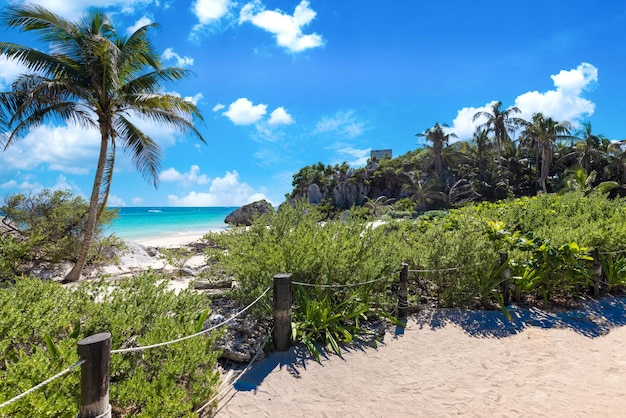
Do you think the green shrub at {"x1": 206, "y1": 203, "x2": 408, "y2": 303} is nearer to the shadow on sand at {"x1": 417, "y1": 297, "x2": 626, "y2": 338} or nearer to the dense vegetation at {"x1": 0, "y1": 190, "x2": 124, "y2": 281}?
the shadow on sand at {"x1": 417, "y1": 297, "x2": 626, "y2": 338}

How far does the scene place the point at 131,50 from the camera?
978 cm

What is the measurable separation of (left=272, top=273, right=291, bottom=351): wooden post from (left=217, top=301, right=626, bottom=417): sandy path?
16cm

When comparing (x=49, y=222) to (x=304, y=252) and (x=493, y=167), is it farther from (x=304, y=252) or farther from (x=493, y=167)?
(x=493, y=167)

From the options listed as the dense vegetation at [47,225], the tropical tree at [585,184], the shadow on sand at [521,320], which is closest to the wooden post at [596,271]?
the shadow on sand at [521,320]

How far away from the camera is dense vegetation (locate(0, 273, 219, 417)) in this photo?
2.15 meters

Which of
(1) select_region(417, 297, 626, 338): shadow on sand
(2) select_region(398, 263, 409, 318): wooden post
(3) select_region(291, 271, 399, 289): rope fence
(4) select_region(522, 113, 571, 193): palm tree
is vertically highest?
(4) select_region(522, 113, 571, 193): palm tree

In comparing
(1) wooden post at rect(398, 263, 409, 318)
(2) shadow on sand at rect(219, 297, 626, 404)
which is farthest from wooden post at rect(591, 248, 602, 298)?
(1) wooden post at rect(398, 263, 409, 318)

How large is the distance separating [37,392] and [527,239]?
6.88 meters

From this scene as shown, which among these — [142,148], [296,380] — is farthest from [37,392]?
[142,148]

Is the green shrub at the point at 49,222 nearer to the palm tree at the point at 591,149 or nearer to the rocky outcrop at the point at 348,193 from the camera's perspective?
the rocky outcrop at the point at 348,193

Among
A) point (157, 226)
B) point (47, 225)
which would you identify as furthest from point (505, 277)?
point (157, 226)

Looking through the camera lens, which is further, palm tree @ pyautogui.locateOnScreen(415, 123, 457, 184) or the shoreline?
palm tree @ pyautogui.locateOnScreen(415, 123, 457, 184)

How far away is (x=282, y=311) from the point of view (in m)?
4.02

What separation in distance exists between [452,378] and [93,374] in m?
3.49
